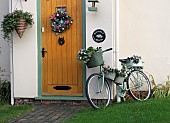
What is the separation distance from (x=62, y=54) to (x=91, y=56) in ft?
3.34

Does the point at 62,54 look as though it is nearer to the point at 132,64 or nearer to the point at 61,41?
the point at 61,41

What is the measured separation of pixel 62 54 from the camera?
892 cm

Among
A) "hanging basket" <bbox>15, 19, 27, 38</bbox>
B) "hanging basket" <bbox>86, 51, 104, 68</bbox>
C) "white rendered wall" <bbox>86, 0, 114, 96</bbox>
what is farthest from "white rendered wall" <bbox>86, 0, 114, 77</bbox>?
"hanging basket" <bbox>15, 19, 27, 38</bbox>

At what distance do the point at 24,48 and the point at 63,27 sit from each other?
108 centimetres

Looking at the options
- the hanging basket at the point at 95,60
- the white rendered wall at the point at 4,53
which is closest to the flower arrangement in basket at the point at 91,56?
the hanging basket at the point at 95,60

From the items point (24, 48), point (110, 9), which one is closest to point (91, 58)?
point (110, 9)

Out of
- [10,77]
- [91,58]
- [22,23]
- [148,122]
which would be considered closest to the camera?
[148,122]

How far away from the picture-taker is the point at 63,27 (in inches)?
346

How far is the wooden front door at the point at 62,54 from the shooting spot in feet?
28.9

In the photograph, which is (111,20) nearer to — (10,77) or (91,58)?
(91,58)

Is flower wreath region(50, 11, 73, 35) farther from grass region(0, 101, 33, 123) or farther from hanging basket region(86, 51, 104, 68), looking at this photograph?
grass region(0, 101, 33, 123)

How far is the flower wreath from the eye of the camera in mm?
8758

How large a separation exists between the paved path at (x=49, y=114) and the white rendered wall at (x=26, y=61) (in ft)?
1.76

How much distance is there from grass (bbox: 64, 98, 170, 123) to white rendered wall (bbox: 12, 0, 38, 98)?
5.22 ft
